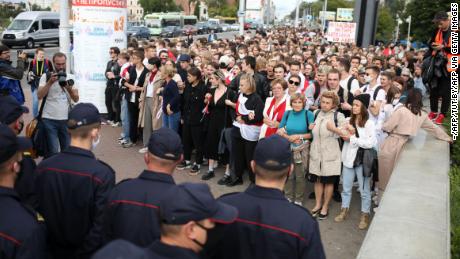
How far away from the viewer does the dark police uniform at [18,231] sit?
272 cm

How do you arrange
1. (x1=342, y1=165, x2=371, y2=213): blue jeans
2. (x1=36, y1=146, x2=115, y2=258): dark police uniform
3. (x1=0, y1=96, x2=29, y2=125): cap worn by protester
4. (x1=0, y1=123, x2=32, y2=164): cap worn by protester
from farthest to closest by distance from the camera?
(x1=342, y1=165, x2=371, y2=213): blue jeans, (x1=0, y1=96, x2=29, y2=125): cap worn by protester, (x1=36, y1=146, x2=115, y2=258): dark police uniform, (x1=0, y1=123, x2=32, y2=164): cap worn by protester

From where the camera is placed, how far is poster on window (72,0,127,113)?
1145 centimetres

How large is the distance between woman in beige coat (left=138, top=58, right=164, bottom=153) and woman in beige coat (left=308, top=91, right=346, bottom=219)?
154 inches

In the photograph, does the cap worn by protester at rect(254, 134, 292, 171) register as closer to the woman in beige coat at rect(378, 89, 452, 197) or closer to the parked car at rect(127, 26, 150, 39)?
the woman in beige coat at rect(378, 89, 452, 197)

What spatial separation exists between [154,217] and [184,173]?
574 cm

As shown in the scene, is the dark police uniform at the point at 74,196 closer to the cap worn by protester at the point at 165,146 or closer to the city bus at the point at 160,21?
the cap worn by protester at the point at 165,146

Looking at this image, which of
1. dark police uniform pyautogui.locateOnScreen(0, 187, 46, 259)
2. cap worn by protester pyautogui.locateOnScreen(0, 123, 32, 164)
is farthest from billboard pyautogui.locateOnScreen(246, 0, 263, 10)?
dark police uniform pyautogui.locateOnScreen(0, 187, 46, 259)

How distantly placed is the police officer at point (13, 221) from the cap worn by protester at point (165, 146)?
88 cm

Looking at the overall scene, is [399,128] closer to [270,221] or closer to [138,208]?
[270,221]

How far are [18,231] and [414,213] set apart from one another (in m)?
3.87

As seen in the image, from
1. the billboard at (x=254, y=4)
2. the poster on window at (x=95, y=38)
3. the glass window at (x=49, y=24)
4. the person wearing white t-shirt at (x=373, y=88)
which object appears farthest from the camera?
the billboard at (x=254, y=4)

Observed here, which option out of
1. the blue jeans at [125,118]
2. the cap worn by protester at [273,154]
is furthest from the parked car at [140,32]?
the cap worn by protester at [273,154]

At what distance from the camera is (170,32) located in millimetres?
56062

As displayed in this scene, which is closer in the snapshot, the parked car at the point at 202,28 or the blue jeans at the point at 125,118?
the blue jeans at the point at 125,118
